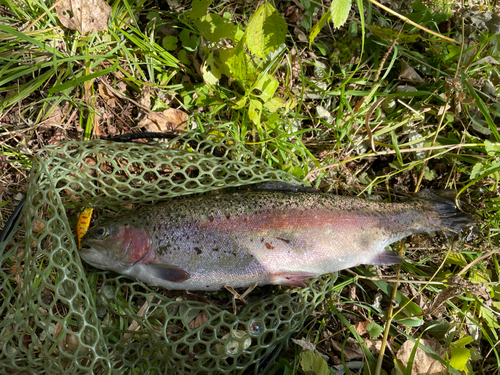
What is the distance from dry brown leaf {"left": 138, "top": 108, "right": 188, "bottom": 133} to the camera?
10.5 ft

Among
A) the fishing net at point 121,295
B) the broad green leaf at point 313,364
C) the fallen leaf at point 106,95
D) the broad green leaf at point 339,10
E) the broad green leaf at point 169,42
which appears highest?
the broad green leaf at point 339,10

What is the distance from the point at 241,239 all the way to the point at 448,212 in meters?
2.06

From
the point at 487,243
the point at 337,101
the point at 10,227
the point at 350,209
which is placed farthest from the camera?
the point at 337,101

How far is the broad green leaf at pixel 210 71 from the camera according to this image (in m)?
3.14

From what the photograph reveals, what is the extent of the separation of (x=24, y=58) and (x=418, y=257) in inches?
173

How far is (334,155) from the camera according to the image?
3.44 m

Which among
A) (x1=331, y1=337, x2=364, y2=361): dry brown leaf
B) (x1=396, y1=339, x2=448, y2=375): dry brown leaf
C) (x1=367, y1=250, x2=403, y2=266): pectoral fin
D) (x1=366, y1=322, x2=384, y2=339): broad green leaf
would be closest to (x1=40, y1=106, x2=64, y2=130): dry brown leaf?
(x1=367, y1=250, x2=403, y2=266): pectoral fin

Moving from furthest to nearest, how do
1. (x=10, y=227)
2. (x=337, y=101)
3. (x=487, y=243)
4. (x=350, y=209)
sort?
(x=337, y=101) < (x=487, y=243) < (x=350, y=209) < (x=10, y=227)

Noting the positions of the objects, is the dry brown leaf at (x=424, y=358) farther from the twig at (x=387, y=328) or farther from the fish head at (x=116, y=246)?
the fish head at (x=116, y=246)

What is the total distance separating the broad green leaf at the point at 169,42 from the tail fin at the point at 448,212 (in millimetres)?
2903

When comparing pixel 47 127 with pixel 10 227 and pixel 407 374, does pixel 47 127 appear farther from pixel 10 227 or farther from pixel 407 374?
pixel 407 374

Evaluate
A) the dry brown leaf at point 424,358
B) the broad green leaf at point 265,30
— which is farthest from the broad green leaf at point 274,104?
the dry brown leaf at point 424,358

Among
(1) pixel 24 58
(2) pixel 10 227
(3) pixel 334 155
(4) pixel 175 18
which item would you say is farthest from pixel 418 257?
(1) pixel 24 58

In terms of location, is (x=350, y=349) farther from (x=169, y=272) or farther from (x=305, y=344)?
(x=169, y=272)
